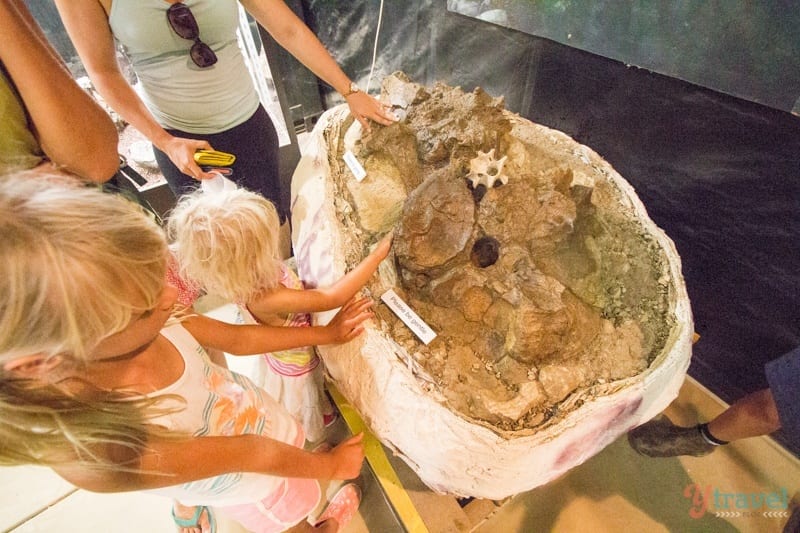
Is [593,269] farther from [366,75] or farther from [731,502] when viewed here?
[366,75]

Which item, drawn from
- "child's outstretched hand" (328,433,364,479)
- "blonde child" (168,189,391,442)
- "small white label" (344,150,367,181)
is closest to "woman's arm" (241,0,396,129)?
"small white label" (344,150,367,181)

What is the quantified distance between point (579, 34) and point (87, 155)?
138cm

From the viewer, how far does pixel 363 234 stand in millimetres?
1277

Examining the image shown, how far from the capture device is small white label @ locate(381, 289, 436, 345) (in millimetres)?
1049

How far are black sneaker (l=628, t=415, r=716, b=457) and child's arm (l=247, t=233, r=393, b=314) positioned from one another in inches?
45.8

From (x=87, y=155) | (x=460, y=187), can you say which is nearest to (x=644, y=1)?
(x=460, y=187)

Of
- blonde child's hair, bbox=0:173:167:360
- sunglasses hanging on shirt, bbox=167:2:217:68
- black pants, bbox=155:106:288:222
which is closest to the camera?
blonde child's hair, bbox=0:173:167:360

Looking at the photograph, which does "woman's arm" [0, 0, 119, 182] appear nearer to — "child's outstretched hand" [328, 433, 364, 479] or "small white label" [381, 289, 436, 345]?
"small white label" [381, 289, 436, 345]

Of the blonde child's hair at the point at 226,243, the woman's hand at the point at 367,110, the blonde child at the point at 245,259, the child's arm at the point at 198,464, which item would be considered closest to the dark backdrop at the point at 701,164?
the woman's hand at the point at 367,110

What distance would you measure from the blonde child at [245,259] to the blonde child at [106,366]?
119mm

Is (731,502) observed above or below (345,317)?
below

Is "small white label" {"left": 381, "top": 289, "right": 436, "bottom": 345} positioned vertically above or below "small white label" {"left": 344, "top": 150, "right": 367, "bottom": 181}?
below
